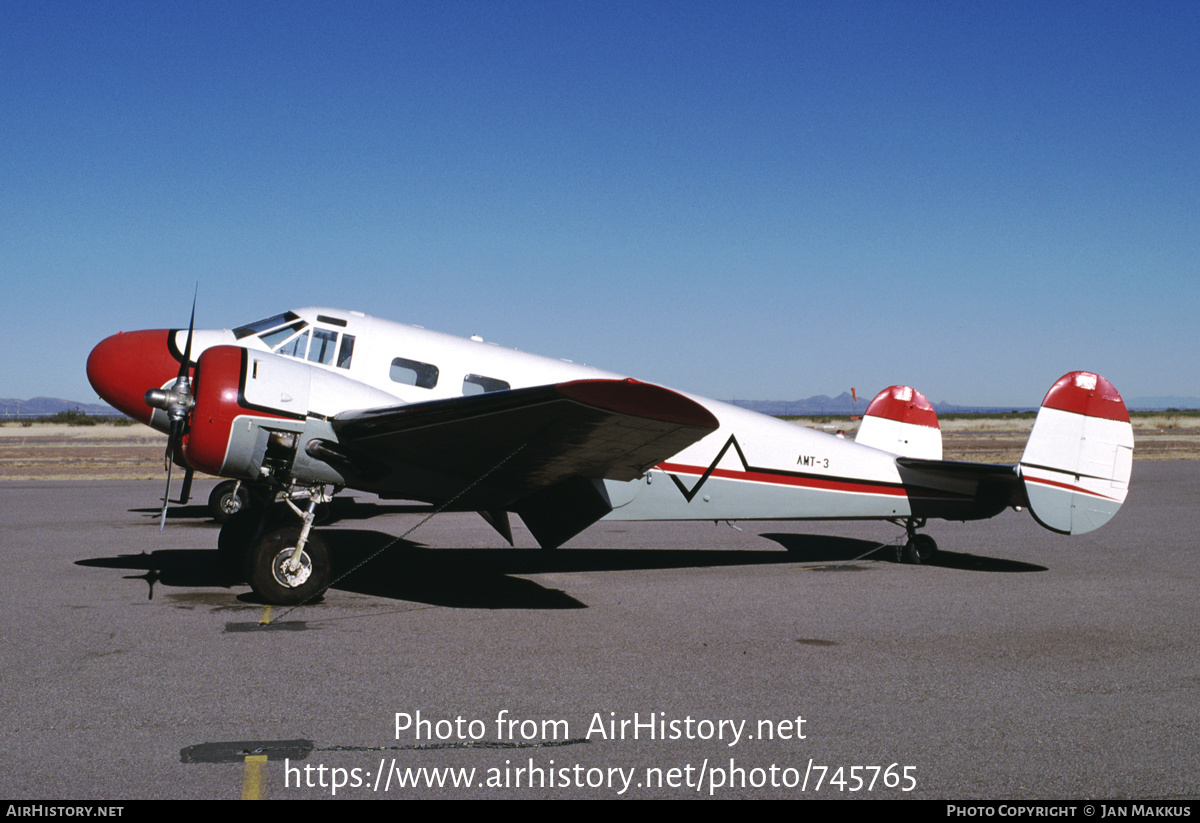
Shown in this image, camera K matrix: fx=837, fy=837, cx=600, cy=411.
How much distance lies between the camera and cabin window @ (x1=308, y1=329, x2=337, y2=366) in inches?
374

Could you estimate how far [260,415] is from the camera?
8.09m

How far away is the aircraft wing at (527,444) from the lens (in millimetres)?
6547

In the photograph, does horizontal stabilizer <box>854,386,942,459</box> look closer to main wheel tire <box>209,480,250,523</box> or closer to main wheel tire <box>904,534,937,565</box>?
main wheel tire <box>904,534,937,565</box>

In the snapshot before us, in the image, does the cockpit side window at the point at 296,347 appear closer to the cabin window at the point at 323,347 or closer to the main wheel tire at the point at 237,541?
the cabin window at the point at 323,347

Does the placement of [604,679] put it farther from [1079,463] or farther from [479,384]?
[1079,463]

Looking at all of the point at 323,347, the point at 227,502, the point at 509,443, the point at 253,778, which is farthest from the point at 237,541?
the point at 253,778

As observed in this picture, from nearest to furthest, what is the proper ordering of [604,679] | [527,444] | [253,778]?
[253,778] < [604,679] < [527,444]

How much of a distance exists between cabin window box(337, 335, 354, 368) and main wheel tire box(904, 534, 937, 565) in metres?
7.62

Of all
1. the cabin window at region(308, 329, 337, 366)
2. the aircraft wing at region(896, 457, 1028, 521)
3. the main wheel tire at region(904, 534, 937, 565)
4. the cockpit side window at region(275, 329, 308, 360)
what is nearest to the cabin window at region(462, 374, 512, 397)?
the cabin window at region(308, 329, 337, 366)

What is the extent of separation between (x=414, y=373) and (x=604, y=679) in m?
4.89

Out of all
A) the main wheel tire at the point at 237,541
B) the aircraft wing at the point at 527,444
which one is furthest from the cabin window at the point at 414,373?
the main wheel tire at the point at 237,541

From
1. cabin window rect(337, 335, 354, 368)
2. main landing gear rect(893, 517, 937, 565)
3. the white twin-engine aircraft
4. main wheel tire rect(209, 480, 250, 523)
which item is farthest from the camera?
main wheel tire rect(209, 480, 250, 523)

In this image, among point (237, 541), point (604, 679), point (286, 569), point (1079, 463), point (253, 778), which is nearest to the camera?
point (253, 778)
